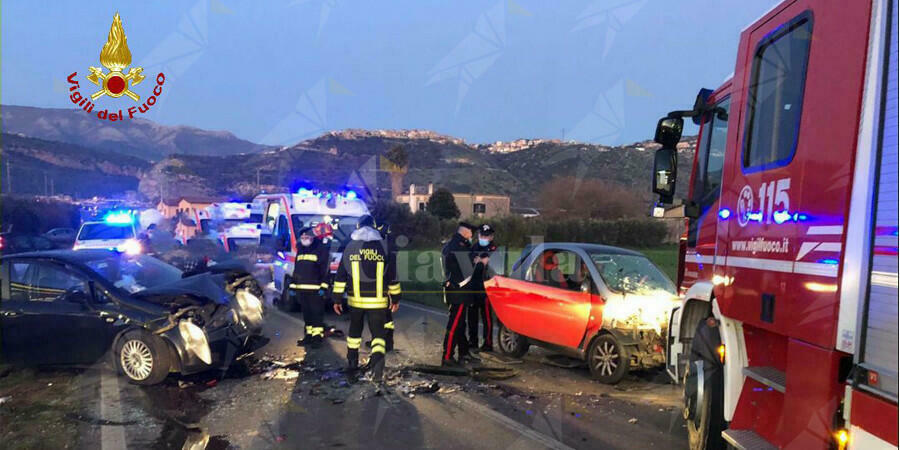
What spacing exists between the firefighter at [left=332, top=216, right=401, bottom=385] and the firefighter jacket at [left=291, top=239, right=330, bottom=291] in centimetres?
200

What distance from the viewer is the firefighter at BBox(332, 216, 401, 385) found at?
21.6 feet

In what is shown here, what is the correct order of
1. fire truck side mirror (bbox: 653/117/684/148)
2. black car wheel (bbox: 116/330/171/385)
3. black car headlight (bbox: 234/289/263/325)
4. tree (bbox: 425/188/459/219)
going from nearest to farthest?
fire truck side mirror (bbox: 653/117/684/148) < black car wheel (bbox: 116/330/171/385) < black car headlight (bbox: 234/289/263/325) < tree (bbox: 425/188/459/219)

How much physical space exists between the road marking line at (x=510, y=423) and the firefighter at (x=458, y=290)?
54.2 inches

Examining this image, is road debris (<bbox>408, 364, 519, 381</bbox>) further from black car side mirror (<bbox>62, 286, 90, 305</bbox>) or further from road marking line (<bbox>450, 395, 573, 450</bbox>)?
black car side mirror (<bbox>62, 286, 90, 305</bbox>)

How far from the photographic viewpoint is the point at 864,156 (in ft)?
7.72

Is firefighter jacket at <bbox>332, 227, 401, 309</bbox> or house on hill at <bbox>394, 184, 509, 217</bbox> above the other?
house on hill at <bbox>394, 184, 509, 217</bbox>

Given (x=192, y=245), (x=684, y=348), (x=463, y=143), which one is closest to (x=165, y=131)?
(x=463, y=143)

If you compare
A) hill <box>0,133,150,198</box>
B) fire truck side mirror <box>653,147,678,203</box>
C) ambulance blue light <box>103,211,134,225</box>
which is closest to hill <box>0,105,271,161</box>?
hill <box>0,133,150,198</box>

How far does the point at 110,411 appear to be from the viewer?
547cm

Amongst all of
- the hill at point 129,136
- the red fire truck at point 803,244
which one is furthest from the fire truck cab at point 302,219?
the hill at point 129,136

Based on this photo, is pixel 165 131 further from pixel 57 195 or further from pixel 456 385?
pixel 456 385

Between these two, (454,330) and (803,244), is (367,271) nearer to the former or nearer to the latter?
(454,330)

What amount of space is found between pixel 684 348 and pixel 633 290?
1.97m

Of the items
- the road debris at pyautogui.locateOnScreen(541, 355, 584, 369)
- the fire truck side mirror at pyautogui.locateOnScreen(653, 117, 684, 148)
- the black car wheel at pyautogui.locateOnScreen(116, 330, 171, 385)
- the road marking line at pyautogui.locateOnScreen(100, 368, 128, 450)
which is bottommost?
the road marking line at pyautogui.locateOnScreen(100, 368, 128, 450)
